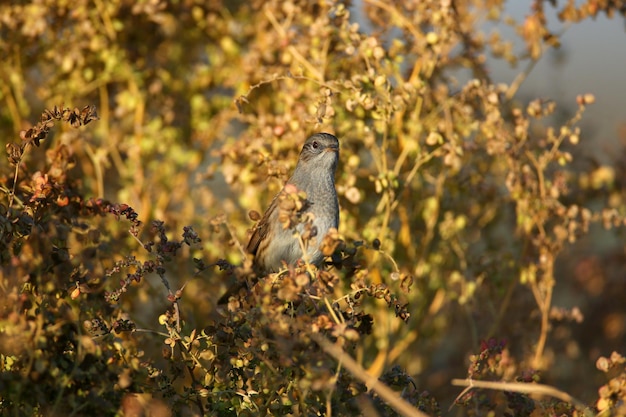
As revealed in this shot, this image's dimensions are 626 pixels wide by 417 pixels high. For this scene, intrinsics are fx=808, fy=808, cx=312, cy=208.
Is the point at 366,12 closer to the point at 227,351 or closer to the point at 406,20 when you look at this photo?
the point at 406,20

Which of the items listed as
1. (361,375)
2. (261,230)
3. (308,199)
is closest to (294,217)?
(361,375)

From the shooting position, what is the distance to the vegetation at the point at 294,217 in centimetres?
255

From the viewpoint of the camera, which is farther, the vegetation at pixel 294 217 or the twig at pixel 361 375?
the vegetation at pixel 294 217

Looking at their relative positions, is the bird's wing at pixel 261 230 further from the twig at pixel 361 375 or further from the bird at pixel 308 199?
the twig at pixel 361 375

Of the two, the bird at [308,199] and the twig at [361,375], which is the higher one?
the twig at [361,375]

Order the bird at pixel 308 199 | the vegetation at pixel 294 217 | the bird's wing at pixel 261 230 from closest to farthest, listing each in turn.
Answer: the vegetation at pixel 294 217, the bird at pixel 308 199, the bird's wing at pixel 261 230

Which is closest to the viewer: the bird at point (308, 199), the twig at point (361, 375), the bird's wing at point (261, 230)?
the twig at point (361, 375)

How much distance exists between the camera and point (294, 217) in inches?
112

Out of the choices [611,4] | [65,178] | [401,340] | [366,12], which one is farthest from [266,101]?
[65,178]

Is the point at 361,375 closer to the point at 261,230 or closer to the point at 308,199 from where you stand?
the point at 308,199

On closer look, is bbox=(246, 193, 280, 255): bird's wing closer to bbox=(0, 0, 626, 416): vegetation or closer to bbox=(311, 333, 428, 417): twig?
bbox=(0, 0, 626, 416): vegetation

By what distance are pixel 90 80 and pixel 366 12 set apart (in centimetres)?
202

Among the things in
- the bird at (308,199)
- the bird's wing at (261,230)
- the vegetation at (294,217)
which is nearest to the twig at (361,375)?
the vegetation at (294,217)

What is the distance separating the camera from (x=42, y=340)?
232 centimetres
